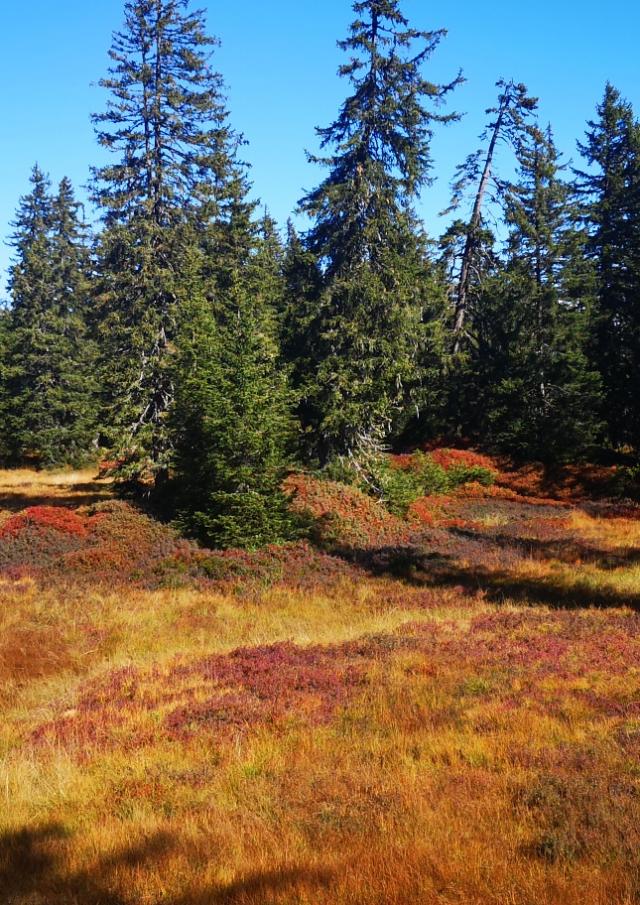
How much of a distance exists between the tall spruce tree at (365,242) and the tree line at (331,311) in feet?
0.27

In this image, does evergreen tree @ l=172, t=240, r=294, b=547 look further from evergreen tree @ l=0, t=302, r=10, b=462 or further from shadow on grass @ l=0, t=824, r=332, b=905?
evergreen tree @ l=0, t=302, r=10, b=462

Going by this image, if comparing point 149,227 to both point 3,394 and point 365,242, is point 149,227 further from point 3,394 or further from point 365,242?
point 3,394

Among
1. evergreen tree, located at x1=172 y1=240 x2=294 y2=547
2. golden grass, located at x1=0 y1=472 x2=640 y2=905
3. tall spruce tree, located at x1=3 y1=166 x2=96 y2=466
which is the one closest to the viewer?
golden grass, located at x1=0 y1=472 x2=640 y2=905

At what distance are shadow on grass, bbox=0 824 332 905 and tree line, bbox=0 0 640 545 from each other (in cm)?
1332

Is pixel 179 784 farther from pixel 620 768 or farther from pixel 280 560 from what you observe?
pixel 280 560

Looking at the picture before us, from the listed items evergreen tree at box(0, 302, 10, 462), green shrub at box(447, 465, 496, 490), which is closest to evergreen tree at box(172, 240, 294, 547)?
green shrub at box(447, 465, 496, 490)

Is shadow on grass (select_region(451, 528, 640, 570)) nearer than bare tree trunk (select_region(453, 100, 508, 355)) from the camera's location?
Yes

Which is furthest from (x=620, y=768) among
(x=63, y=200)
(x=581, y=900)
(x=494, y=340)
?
(x=63, y=200)

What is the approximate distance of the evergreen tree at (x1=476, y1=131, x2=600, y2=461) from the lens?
33.0 meters

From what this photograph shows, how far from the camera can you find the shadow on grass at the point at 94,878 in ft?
15.5

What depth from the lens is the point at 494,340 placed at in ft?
117

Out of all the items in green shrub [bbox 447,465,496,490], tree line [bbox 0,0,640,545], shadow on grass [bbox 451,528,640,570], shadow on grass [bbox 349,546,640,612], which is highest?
tree line [bbox 0,0,640,545]

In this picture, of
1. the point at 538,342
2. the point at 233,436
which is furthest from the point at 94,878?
the point at 538,342

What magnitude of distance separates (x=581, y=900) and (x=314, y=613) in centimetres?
1023
